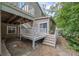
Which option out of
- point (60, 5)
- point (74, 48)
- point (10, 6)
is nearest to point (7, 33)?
point (10, 6)

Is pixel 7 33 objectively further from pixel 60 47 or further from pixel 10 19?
pixel 60 47

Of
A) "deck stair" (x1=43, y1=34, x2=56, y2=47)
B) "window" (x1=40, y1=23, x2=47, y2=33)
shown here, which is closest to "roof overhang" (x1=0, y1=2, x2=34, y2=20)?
"window" (x1=40, y1=23, x2=47, y2=33)

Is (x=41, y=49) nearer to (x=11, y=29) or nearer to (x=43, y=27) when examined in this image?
(x=43, y=27)

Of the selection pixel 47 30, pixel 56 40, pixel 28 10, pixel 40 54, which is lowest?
pixel 40 54

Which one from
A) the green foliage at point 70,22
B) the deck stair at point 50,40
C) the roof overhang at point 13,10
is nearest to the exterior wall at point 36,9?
the roof overhang at point 13,10

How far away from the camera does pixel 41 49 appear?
8.33ft

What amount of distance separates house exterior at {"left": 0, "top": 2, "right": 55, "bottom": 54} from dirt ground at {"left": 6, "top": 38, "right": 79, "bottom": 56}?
0.18m

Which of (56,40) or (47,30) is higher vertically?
(47,30)

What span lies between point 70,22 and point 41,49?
793mm

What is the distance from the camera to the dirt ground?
2.50 meters

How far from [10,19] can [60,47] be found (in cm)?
115

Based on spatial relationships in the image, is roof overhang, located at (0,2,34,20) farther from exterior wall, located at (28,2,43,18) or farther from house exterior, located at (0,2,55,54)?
exterior wall, located at (28,2,43,18)

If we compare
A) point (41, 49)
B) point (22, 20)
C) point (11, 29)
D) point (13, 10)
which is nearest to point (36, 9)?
point (22, 20)

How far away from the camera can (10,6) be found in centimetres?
235
